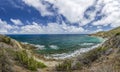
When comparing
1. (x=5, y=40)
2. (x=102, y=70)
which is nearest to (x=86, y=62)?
(x=102, y=70)

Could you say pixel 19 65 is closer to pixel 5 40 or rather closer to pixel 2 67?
pixel 2 67

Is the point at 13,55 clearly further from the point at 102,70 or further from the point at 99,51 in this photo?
the point at 102,70

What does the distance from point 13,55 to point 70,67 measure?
26.4 feet

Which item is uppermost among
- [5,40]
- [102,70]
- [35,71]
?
[5,40]

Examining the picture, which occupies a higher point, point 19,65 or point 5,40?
point 5,40

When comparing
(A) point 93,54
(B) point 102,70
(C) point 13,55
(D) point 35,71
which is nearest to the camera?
(B) point 102,70

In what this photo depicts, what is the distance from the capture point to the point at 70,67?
27.3 metres

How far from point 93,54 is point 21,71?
37.5ft

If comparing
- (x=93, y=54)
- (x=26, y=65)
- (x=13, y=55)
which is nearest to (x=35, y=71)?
(x=26, y=65)

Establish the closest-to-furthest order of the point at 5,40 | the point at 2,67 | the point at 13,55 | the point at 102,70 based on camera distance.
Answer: the point at 102,70 → the point at 2,67 → the point at 13,55 → the point at 5,40

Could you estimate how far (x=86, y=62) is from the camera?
1121 inches

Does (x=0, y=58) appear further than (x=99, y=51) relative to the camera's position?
No

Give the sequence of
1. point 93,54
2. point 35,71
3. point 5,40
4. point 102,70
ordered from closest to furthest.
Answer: point 102,70 < point 35,71 < point 93,54 < point 5,40

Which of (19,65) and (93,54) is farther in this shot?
(93,54)
